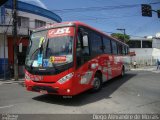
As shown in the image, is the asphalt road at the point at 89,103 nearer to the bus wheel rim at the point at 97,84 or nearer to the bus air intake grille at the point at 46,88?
the bus wheel rim at the point at 97,84

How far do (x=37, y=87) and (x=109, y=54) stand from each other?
18.9 ft

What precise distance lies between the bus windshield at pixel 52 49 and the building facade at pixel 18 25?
10.6 m

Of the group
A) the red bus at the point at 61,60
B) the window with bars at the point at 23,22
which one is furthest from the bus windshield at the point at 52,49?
the window with bars at the point at 23,22

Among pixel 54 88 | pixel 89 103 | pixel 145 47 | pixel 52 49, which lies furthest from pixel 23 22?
pixel 145 47

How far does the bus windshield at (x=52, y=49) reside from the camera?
334 inches

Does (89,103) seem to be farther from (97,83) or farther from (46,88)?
(97,83)

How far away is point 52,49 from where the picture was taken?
28.8 ft

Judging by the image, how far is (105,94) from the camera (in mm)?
10516

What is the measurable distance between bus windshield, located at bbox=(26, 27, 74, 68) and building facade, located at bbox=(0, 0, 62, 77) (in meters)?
10.6

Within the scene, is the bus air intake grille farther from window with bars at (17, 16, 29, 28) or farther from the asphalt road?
window with bars at (17, 16, 29, 28)

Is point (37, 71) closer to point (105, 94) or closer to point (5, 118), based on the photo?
point (5, 118)

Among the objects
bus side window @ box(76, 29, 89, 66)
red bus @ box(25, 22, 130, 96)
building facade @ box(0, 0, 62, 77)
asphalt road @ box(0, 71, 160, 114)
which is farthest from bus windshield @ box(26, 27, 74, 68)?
building facade @ box(0, 0, 62, 77)

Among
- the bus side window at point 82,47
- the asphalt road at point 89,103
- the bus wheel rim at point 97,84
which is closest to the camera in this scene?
the asphalt road at point 89,103

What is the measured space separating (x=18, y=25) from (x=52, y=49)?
54.6 ft
